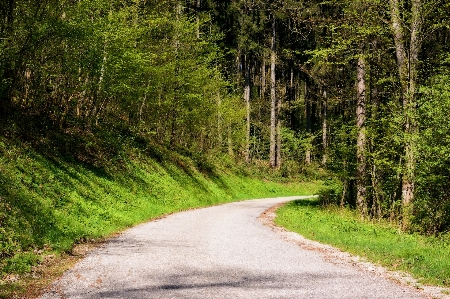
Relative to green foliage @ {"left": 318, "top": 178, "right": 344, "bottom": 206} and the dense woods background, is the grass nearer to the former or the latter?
the dense woods background

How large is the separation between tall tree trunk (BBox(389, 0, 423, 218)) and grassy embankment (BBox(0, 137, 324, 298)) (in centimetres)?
986

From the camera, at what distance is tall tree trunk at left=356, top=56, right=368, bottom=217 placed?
17.2 metres

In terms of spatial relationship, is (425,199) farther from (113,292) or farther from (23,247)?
(23,247)

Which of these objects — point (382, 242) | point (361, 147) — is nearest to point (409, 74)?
point (361, 147)

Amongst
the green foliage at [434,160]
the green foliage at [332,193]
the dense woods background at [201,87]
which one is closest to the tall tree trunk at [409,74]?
the dense woods background at [201,87]

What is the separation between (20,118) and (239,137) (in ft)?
70.1

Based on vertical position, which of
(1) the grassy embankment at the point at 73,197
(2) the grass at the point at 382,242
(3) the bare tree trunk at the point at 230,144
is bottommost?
(2) the grass at the point at 382,242

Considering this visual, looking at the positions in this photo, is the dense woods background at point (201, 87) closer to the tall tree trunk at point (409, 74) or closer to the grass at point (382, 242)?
the tall tree trunk at point (409, 74)

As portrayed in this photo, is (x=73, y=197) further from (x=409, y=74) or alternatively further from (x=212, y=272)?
(x=409, y=74)

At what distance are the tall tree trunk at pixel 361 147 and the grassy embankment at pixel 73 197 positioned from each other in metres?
8.59

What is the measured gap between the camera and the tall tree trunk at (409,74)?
13.9 m

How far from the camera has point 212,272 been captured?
314 inches

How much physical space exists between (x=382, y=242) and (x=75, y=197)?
9587 mm

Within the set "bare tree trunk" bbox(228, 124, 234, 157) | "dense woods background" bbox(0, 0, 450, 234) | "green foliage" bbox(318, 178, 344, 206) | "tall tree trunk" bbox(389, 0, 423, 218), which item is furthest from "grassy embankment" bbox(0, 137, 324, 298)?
"tall tree trunk" bbox(389, 0, 423, 218)
